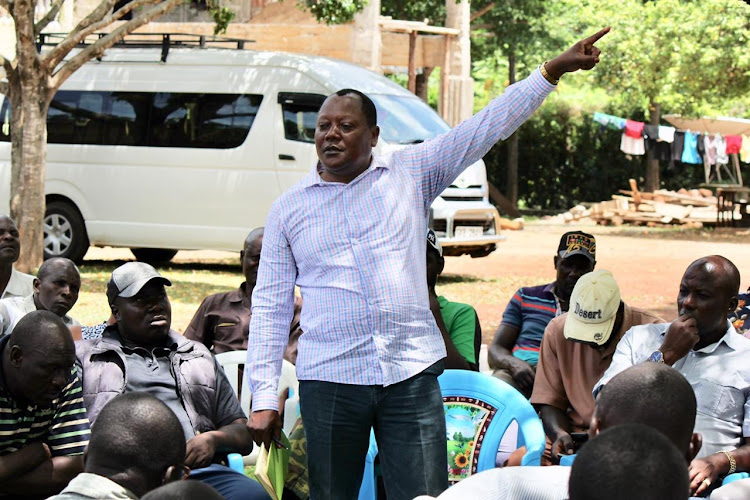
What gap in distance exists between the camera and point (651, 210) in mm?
23719

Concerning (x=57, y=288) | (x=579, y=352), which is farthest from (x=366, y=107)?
(x=57, y=288)

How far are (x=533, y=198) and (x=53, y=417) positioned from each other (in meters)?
25.1

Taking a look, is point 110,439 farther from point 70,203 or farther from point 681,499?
point 70,203

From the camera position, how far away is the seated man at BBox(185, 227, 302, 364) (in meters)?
5.80

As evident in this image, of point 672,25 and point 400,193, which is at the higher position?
point 672,25

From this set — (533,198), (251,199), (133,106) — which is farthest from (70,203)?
(533,198)

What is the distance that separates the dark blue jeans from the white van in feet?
30.2

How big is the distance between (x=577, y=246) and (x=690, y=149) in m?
19.9

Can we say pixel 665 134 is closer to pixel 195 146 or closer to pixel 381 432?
pixel 195 146

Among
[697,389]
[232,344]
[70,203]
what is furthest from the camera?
[70,203]

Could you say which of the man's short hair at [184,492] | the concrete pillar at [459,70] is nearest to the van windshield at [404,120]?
the concrete pillar at [459,70]

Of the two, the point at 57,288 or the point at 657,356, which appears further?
the point at 57,288

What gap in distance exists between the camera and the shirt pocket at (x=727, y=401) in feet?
13.1

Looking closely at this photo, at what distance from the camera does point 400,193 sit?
139 inches
